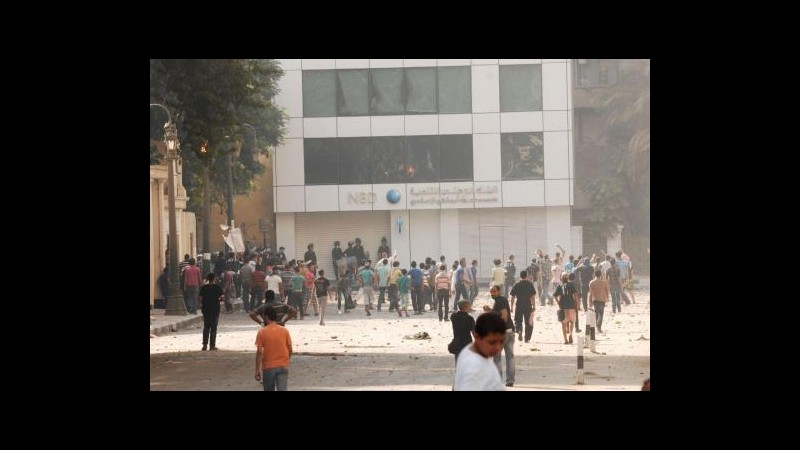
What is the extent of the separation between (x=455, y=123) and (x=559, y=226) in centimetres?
642

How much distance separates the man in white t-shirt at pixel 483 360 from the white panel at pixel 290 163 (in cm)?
4966

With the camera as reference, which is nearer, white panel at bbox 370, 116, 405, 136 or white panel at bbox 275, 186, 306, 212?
white panel at bbox 370, 116, 405, 136

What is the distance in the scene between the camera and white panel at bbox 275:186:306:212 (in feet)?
190

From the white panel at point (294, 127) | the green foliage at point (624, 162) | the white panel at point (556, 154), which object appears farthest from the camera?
the green foliage at point (624, 162)

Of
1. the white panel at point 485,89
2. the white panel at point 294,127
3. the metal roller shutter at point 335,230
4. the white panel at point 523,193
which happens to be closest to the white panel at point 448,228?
the white panel at point 523,193

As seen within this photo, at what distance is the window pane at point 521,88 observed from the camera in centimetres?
5638

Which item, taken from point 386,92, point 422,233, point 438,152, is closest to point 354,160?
point 386,92

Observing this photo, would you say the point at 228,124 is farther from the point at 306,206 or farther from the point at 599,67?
the point at 599,67

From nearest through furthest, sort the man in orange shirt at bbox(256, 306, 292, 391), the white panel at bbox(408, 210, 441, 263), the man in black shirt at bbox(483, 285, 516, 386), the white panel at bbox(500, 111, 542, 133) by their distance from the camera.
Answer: the man in orange shirt at bbox(256, 306, 292, 391) < the man in black shirt at bbox(483, 285, 516, 386) < the white panel at bbox(500, 111, 542, 133) < the white panel at bbox(408, 210, 441, 263)

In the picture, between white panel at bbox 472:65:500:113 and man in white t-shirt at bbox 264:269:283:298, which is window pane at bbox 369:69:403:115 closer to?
white panel at bbox 472:65:500:113

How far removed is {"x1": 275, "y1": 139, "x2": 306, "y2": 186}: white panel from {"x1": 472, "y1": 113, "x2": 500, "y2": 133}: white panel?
25.1 ft

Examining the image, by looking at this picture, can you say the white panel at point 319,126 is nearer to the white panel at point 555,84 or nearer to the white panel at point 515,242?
the white panel at point 515,242

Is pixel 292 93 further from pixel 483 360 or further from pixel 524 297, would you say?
pixel 483 360

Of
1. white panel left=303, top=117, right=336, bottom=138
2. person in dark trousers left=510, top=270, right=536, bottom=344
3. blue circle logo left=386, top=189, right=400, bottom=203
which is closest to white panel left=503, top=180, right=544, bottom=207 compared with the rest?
blue circle logo left=386, top=189, right=400, bottom=203
